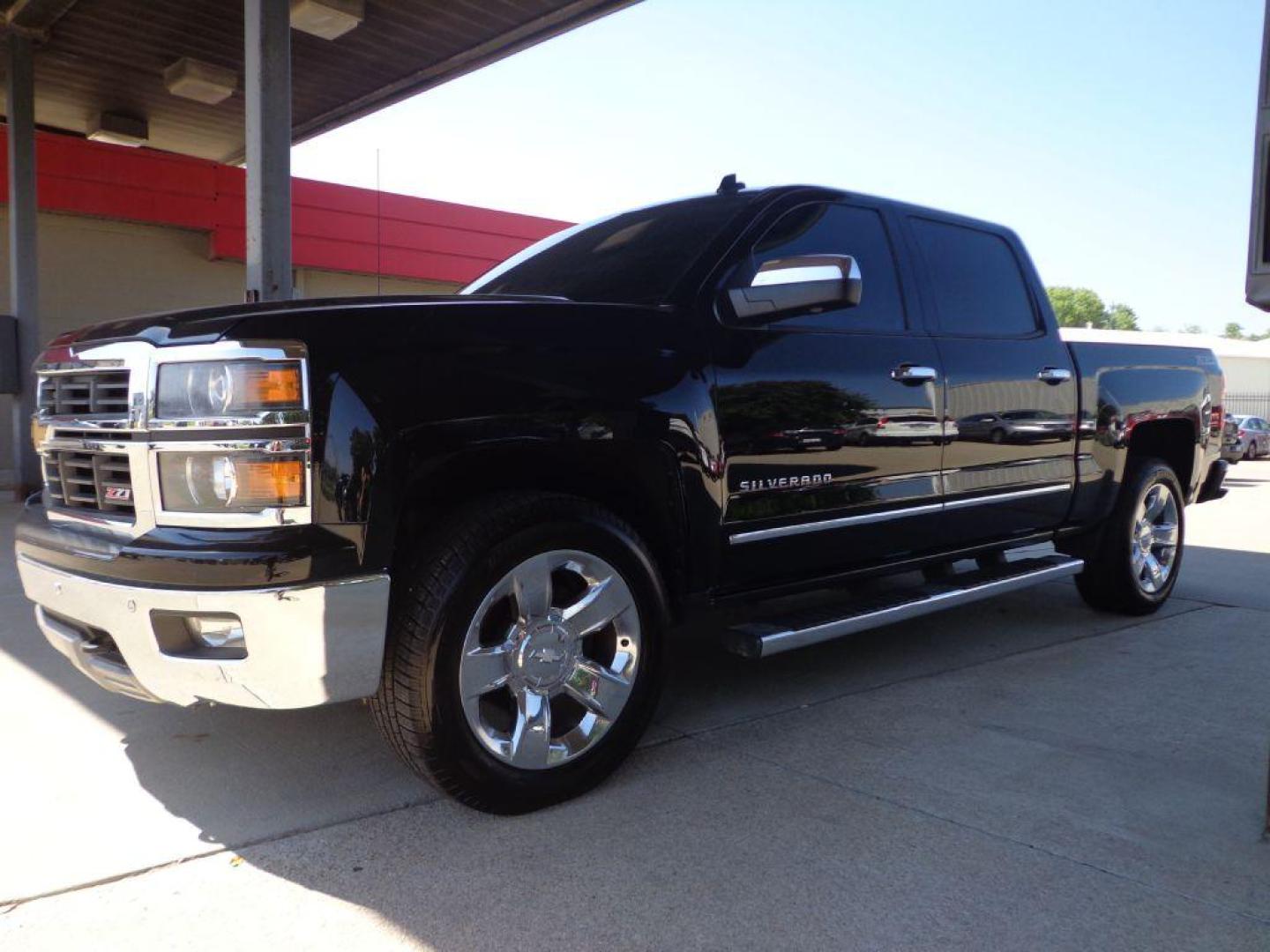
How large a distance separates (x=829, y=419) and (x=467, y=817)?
1.85m

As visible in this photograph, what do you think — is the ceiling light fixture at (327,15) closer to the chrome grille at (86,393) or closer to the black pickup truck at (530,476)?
the black pickup truck at (530,476)

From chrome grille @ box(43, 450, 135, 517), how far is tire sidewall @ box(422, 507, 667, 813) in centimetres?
94

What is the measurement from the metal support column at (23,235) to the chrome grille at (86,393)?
28.9 ft

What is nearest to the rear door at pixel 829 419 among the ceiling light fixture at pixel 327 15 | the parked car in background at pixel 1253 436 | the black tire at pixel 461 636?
the black tire at pixel 461 636

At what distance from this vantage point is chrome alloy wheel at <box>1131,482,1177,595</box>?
18.7 ft

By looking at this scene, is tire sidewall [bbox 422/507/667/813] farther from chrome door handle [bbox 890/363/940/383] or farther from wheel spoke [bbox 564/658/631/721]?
chrome door handle [bbox 890/363/940/383]

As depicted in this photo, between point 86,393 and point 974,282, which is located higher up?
point 974,282

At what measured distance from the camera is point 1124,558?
5.62 meters

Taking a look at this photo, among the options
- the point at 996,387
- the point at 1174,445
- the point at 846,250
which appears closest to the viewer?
the point at 846,250

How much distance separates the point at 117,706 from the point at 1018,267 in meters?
4.49

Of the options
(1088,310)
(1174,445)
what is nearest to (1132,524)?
(1174,445)

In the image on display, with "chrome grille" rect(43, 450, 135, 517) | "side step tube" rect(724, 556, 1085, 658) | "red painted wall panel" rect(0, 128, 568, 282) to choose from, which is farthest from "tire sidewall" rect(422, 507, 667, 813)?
"red painted wall panel" rect(0, 128, 568, 282)

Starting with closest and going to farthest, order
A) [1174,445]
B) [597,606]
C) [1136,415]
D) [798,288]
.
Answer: [597,606]
[798,288]
[1136,415]
[1174,445]

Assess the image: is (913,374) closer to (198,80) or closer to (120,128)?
(198,80)
